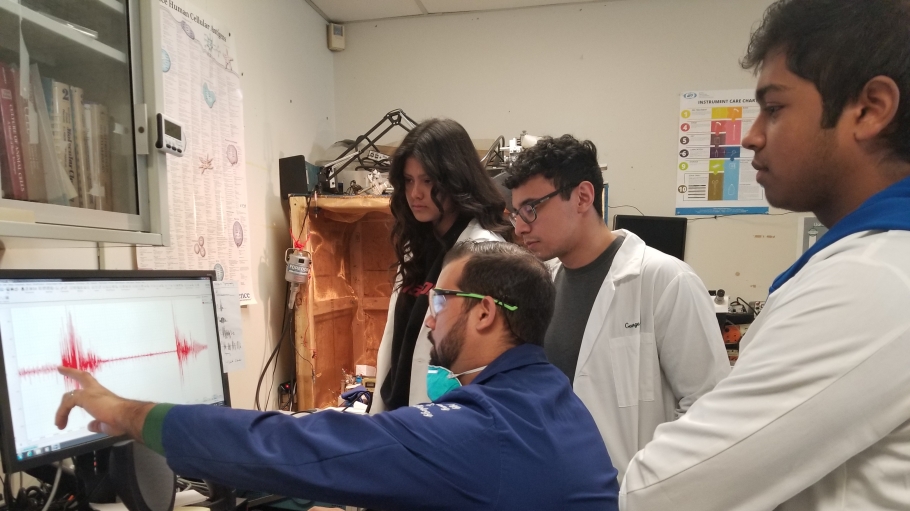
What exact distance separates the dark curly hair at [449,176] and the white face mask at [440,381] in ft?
1.79

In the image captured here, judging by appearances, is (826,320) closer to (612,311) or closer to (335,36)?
(612,311)

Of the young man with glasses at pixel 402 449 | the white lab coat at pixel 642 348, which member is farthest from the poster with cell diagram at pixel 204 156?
the white lab coat at pixel 642 348

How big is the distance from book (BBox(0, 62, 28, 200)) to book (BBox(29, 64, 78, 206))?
44 mm

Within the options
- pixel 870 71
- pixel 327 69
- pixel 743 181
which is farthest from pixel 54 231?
pixel 743 181

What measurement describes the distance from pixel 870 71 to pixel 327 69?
8.98ft

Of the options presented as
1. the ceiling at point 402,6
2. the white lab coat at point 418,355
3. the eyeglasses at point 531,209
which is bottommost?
the white lab coat at point 418,355

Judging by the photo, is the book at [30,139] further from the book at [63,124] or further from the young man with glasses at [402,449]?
the young man with glasses at [402,449]

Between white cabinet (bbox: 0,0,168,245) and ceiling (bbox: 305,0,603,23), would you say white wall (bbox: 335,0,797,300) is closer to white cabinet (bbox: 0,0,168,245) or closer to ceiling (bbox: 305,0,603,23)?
ceiling (bbox: 305,0,603,23)

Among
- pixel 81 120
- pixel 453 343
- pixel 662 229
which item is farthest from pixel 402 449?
pixel 662 229

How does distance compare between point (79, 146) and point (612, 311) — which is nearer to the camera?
point (79, 146)

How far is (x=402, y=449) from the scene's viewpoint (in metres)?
0.66

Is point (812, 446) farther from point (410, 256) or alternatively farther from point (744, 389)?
point (410, 256)

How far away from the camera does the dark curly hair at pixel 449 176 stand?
1.46 m

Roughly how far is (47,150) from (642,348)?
4.68ft
